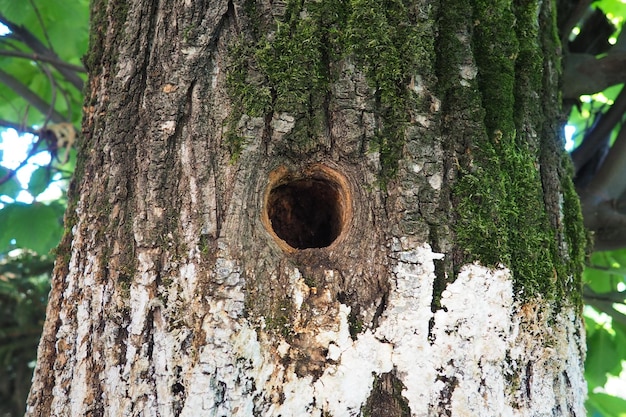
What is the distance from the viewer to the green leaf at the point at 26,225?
2.58 meters

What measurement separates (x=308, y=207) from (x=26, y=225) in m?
1.65

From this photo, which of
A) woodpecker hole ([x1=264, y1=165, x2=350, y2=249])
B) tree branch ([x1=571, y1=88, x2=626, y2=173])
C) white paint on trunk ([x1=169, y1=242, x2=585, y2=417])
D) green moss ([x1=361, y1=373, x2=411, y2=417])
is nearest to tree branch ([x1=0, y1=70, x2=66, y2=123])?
woodpecker hole ([x1=264, y1=165, x2=350, y2=249])

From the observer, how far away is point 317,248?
4.46 feet

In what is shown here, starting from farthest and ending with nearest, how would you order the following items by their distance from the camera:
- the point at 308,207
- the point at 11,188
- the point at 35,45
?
the point at 35,45
the point at 11,188
the point at 308,207

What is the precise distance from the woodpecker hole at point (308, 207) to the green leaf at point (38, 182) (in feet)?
5.24

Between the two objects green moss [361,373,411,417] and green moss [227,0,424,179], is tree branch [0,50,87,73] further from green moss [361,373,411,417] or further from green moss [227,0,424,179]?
green moss [361,373,411,417]

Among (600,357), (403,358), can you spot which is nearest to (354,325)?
A: (403,358)

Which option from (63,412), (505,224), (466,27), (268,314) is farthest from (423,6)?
(63,412)

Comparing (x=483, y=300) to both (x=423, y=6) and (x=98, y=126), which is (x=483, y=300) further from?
(x=98, y=126)

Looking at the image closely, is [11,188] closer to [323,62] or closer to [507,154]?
[323,62]

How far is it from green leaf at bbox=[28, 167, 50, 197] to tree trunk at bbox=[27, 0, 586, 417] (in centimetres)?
134

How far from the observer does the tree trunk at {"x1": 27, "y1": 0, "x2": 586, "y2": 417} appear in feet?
3.99

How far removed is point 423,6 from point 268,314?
2.85 ft

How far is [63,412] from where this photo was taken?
131 cm
